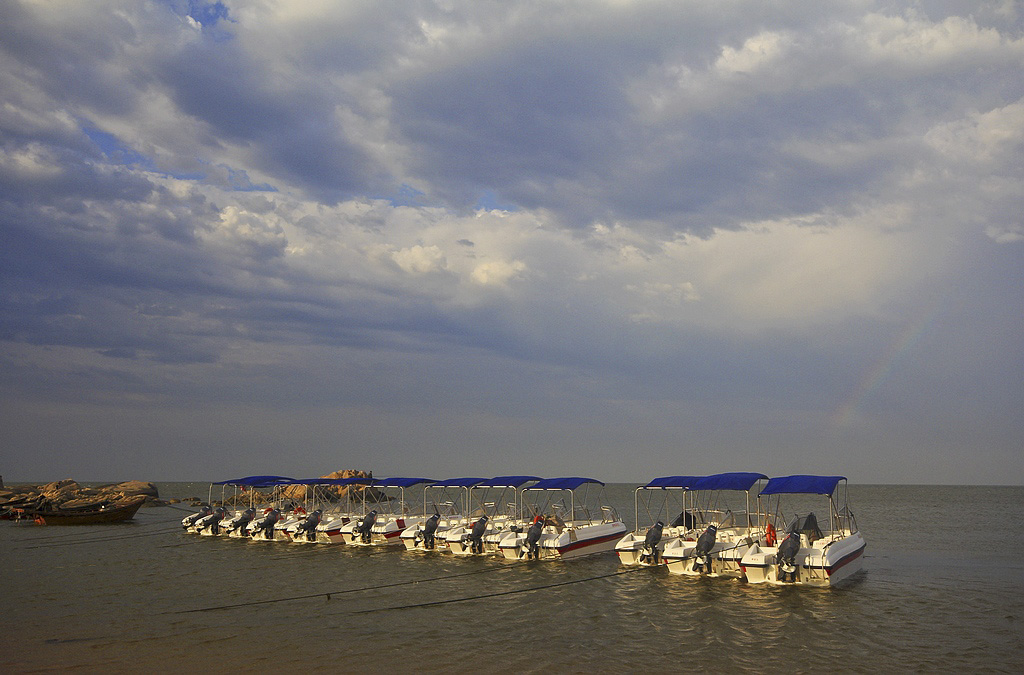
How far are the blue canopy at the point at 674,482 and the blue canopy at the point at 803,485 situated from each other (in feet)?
15.8

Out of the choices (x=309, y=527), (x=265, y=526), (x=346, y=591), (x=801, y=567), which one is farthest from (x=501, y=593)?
(x=265, y=526)

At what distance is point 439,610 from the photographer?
22234 millimetres

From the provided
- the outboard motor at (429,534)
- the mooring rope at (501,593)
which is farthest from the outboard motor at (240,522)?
the mooring rope at (501,593)

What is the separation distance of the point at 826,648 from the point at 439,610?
35.5ft

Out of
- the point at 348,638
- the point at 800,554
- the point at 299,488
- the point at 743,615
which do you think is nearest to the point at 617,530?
the point at 800,554

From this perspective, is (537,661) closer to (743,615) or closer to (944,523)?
(743,615)

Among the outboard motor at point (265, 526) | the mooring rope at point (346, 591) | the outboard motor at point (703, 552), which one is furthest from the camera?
the outboard motor at point (265, 526)

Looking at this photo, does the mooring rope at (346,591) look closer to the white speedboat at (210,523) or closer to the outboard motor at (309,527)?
the outboard motor at (309,527)

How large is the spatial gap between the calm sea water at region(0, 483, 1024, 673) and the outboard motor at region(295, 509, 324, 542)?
5.42 metres

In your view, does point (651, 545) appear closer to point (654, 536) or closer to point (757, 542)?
point (654, 536)

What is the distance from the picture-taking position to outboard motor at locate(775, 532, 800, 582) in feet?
80.2

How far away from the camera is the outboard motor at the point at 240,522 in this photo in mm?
45062

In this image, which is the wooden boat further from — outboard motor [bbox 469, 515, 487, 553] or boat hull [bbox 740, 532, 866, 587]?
boat hull [bbox 740, 532, 866, 587]

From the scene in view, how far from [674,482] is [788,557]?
29.4 ft
